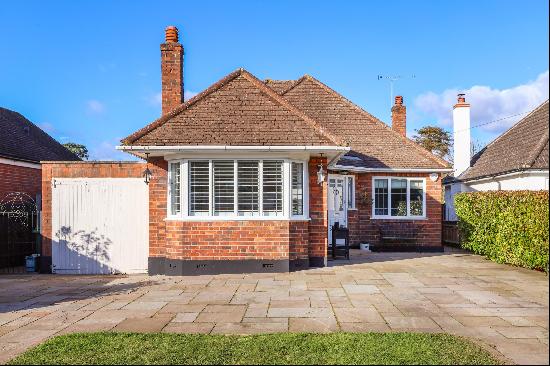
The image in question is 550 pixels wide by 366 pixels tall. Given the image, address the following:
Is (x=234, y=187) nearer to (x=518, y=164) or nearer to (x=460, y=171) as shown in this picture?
(x=518, y=164)

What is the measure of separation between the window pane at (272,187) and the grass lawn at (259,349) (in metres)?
4.96

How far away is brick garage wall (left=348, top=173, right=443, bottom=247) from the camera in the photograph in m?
15.4

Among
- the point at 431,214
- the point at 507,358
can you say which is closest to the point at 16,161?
the point at 431,214

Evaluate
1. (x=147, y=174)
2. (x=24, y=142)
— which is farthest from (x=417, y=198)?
(x=24, y=142)

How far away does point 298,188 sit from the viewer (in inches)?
416

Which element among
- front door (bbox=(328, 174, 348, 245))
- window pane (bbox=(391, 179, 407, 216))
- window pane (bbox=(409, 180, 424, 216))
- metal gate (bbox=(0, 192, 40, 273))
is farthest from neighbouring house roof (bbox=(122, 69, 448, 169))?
window pane (bbox=(409, 180, 424, 216))

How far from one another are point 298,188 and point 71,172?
563cm

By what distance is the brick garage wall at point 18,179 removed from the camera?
1484 cm

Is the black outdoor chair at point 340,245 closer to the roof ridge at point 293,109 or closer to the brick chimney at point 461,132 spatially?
the roof ridge at point 293,109

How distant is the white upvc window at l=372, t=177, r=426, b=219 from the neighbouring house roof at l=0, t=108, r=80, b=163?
13.2 meters

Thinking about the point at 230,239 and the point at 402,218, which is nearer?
the point at 230,239

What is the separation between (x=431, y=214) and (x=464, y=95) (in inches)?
267

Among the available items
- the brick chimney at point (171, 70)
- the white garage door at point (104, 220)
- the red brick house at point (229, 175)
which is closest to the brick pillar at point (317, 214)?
the red brick house at point (229, 175)

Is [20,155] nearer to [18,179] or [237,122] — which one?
[18,179]
